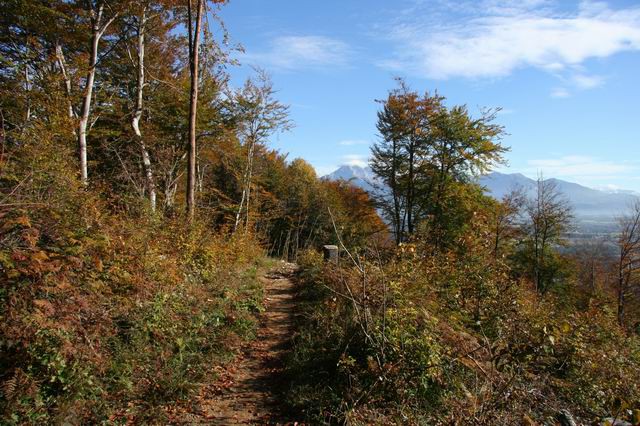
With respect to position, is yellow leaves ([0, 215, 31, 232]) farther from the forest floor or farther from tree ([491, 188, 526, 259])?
tree ([491, 188, 526, 259])

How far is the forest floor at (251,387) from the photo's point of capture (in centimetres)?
481

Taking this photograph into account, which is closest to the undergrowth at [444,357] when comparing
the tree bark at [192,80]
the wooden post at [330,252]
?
the wooden post at [330,252]

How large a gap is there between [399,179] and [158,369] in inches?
812

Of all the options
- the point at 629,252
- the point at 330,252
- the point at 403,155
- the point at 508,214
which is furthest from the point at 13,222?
the point at 629,252

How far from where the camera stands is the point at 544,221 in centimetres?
2694

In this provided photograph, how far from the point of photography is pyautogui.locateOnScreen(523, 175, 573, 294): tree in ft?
87.4

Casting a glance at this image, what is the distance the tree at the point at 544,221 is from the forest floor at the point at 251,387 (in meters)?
24.4

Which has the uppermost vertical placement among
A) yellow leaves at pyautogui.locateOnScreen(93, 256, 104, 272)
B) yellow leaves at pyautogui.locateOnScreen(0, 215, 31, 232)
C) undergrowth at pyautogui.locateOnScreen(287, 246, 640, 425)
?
yellow leaves at pyautogui.locateOnScreen(0, 215, 31, 232)

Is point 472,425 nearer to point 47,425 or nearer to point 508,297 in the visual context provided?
point 47,425

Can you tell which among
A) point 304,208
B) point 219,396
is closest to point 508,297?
point 219,396

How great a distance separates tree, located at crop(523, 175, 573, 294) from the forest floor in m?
24.4

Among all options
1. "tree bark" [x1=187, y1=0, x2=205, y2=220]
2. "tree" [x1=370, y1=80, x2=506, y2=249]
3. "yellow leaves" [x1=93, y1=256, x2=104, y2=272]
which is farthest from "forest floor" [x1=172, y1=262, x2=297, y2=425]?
"tree" [x1=370, y1=80, x2=506, y2=249]

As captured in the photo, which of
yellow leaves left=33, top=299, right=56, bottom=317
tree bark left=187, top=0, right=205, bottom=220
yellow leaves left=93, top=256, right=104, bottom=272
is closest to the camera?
yellow leaves left=33, top=299, right=56, bottom=317

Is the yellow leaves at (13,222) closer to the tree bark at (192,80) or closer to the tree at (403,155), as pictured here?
the tree bark at (192,80)
